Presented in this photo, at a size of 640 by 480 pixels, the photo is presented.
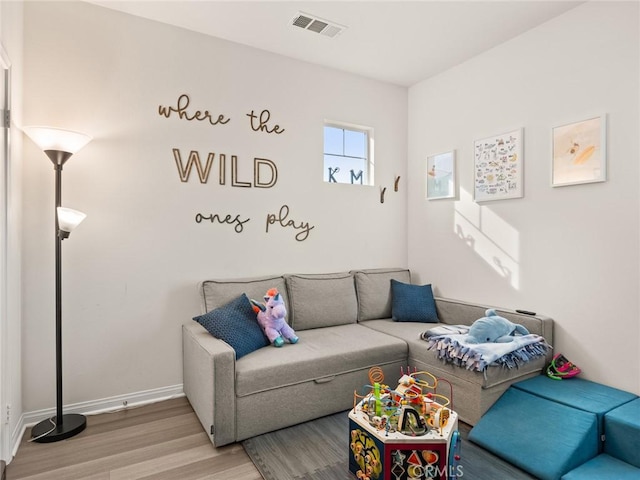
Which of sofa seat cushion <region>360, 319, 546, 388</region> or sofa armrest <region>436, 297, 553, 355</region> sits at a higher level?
sofa armrest <region>436, 297, 553, 355</region>

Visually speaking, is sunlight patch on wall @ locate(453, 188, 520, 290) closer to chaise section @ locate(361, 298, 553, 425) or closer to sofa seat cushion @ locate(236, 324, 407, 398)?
chaise section @ locate(361, 298, 553, 425)

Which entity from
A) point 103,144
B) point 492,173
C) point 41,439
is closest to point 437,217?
point 492,173

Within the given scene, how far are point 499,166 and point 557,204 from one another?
0.57 meters

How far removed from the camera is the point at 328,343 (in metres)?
2.71

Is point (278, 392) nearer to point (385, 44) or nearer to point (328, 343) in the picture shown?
point (328, 343)

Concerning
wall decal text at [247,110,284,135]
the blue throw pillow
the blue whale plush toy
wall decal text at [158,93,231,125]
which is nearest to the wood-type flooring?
the blue throw pillow

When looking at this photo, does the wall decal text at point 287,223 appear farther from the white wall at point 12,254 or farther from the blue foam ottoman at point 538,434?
the blue foam ottoman at point 538,434

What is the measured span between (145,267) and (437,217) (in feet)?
8.66

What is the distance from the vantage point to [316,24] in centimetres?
280

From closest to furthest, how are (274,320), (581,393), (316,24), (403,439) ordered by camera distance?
(403,439)
(581,393)
(274,320)
(316,24)

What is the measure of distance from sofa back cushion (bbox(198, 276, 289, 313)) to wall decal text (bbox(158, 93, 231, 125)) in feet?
4.13

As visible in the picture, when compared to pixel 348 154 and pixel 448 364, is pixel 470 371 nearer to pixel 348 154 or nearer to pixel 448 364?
pixel 448 364

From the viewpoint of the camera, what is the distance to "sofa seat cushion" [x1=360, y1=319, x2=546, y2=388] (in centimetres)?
228

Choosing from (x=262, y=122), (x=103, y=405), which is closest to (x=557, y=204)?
(x=262, y=122)
